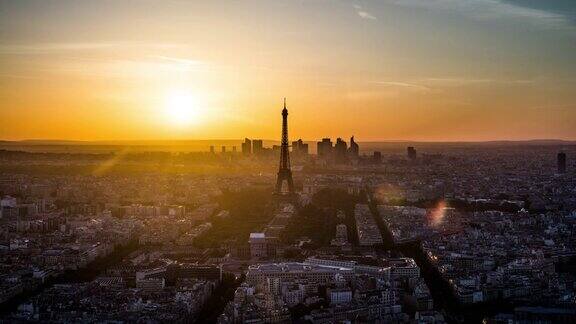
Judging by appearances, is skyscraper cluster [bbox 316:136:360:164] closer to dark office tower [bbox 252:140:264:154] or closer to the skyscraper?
the skyscraper

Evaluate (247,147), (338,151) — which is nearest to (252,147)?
(247,147)

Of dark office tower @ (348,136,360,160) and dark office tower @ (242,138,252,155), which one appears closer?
dark office tower @ (348,136,360,160)

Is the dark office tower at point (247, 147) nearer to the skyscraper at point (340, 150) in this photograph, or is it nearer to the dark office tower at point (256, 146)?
the dark office tower at point (256, 146)

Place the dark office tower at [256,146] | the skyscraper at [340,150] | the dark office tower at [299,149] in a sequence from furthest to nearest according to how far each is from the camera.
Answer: the dark office tower at [256,146], the dark office tower at [299,149], the skyscraper at [340,150]

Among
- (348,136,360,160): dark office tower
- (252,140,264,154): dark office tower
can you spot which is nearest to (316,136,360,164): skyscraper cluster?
(348,136,360,160): dark office tower

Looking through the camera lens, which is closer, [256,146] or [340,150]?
[340,150]

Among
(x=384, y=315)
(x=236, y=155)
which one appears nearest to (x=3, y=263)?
(x=384, y=315)

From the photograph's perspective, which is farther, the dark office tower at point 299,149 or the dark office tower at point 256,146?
the dark office tower at point 256,146

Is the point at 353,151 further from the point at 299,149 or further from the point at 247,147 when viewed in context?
the point at 247,147

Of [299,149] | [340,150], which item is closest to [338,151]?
[340,150]

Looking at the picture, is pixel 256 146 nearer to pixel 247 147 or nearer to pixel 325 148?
pixel 247 147

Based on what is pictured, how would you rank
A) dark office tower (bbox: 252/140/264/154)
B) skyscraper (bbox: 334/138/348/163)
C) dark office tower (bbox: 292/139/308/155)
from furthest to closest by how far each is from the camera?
dark office tower (bbox: 252/140/264/154)
dark office tower (bbox: 292/139/308/155)
skyscraper (bbox: 334/138/348/163)

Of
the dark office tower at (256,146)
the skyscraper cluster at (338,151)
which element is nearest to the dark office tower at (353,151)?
the skyscraper cluster at (338,151)
